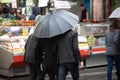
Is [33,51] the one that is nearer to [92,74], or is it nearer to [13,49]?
[13,49]

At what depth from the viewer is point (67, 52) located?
7562 millimetres

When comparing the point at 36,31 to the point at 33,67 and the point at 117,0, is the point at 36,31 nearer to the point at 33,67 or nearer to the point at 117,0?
the point at 33,67

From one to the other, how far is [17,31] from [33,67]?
2.72m

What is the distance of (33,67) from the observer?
9.00 m

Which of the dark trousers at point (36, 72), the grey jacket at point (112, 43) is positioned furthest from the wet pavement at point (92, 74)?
the dark trousers at point (36, 72)

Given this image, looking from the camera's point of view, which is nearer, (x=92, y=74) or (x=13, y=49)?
(x=13, y=49)

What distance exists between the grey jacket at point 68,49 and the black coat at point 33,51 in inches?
37.4

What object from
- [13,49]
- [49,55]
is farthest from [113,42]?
[13,49]

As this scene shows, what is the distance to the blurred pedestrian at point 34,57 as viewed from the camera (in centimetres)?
855

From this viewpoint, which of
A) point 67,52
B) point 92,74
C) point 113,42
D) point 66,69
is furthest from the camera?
point 92,74

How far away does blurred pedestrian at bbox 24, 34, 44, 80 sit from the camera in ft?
28.1

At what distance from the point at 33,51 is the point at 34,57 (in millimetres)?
164

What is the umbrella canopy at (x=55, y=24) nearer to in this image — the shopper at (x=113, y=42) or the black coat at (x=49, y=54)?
the black coat at (x=49, y=54)

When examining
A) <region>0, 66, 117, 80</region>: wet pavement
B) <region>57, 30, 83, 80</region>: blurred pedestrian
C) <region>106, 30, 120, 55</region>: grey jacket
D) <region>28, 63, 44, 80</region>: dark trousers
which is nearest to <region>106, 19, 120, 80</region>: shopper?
<region>106, 30, 120, 55</region>: grey jacket
